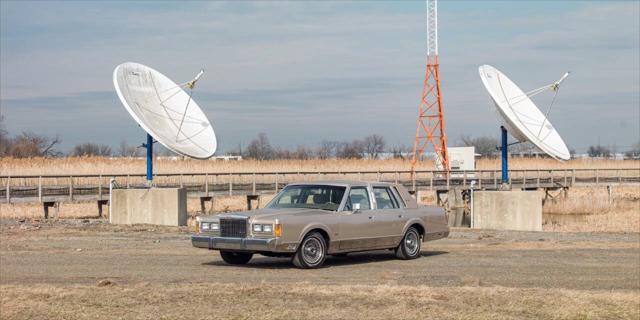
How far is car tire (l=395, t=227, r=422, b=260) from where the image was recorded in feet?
63.1

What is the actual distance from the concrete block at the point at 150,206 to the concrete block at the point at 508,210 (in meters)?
11.9

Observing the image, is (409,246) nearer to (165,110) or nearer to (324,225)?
(324,225)

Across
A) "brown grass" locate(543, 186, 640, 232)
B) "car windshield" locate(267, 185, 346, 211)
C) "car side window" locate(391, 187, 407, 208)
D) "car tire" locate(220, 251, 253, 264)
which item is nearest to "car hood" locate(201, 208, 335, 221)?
"car windshield" locate(267, 185, 346, 211)

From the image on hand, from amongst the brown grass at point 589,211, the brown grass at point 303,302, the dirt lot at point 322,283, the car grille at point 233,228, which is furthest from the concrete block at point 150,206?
the brown grass at point 303,302

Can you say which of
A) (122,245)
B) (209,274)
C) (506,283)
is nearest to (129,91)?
(122,245)

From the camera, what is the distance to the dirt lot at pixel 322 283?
12.1 meters

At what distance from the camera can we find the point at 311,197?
18.4 m

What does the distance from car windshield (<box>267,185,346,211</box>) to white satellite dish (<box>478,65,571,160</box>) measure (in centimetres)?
2220

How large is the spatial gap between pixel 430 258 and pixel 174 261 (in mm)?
5298

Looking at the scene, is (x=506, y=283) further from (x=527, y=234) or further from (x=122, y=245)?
(x=527, y=234)

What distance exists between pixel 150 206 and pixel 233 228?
758 inches

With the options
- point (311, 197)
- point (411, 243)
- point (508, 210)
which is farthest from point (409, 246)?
point (508, 210)

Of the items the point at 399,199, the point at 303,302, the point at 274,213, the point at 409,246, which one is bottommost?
the point at 303,302

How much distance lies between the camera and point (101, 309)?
1202 centimetres
